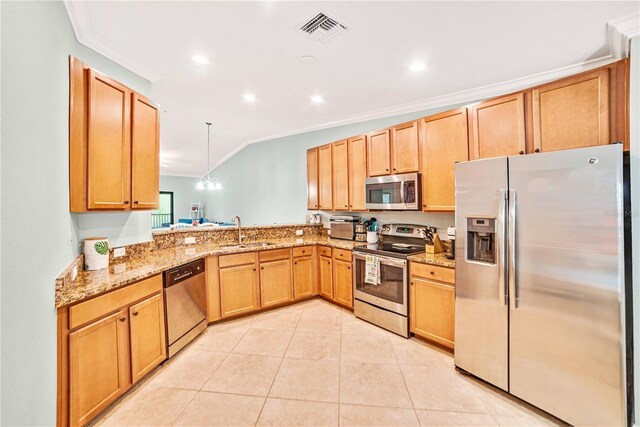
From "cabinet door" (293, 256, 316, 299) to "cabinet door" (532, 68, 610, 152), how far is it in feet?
9.54

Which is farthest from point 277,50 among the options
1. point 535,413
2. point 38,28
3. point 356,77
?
point 535,413

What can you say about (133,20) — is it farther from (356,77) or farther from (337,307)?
(337,307)

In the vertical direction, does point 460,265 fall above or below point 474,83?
below

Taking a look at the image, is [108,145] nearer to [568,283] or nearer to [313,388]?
[313,388]

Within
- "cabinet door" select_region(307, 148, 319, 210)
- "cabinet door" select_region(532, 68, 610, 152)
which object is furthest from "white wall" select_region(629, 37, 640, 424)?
"cabinet door" select_region(307, 148, 319, 210)

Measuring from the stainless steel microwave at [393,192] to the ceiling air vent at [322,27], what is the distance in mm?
1674

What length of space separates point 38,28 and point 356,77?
7.97 feet

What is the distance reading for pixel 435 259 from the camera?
105 inches

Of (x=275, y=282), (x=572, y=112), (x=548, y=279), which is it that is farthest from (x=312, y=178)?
(x=548, y=279)

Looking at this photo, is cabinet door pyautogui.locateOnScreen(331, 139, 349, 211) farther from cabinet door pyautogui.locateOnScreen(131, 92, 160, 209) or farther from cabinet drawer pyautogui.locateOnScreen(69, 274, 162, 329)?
cabinet drawer pyautogui.locateOnScreen(69, 274, 162, 329)

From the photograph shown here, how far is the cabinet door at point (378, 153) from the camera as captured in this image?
11.1ft

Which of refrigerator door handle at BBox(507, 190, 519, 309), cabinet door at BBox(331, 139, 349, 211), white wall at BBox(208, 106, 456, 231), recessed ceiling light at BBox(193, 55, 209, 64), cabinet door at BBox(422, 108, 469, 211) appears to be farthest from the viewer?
cabinet door at BBox(331, 139, 349, 211)

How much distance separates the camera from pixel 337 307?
3719mm

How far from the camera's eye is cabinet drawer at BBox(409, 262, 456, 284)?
98.3 inches
